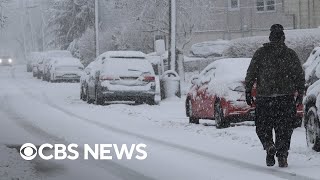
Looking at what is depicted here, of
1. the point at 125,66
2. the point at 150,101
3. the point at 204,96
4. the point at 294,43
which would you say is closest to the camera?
the point at 204,96

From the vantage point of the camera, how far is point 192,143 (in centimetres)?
1404

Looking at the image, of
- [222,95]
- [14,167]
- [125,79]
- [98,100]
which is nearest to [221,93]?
[222,95]

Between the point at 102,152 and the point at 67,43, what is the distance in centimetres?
5539

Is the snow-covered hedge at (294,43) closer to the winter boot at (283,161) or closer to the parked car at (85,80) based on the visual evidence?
the parked car at (85,80)

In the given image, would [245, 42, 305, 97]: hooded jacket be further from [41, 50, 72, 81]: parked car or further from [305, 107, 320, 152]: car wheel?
[41, 50, 72, 81]: parked car

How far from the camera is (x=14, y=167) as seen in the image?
10641mm

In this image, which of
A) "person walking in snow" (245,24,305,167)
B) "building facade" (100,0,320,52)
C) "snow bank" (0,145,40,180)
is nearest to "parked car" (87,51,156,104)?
"snow bank" (0,145,40,180)

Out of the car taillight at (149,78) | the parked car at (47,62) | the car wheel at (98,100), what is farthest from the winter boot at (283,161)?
the parked car at (47,62)

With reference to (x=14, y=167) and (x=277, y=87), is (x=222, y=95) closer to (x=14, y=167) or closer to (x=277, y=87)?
→ (x=277, y=87)

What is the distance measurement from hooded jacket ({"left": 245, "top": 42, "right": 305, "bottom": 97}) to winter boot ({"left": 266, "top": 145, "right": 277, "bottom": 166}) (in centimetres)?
72

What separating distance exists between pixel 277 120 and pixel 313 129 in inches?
66.8

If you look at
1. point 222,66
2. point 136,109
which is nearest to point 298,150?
point 222,66

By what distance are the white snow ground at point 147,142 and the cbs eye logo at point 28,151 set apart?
9.1 inches

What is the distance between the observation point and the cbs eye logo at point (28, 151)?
12172 millimetres
